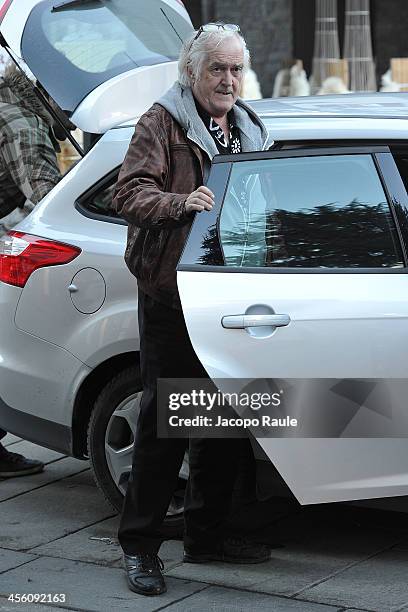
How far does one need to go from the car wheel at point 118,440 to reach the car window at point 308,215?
0.82 metres

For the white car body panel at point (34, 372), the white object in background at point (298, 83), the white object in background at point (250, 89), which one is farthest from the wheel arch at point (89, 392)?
the white object in background at point (298, 83)

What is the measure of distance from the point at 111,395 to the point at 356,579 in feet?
3.67

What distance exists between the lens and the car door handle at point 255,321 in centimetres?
396

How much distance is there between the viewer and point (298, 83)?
13.4 m

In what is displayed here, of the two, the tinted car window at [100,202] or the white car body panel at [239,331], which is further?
the tinted car window at [100,202]

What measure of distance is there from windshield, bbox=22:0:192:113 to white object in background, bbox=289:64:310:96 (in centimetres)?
738

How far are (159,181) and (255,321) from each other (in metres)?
0.52

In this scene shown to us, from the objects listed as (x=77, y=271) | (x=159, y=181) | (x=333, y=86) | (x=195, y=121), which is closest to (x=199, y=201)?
(x=159, y=181)

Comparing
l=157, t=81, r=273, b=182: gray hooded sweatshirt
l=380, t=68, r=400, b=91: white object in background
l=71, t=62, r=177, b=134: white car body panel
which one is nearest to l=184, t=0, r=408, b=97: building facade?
l=380, t=68, r=400, b=91: white object in background

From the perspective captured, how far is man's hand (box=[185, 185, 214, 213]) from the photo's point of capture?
3.74m

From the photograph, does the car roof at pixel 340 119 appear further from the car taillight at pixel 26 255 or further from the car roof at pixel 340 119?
the car taillight at pixel 26 255

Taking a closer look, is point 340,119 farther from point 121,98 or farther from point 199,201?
point 121,98

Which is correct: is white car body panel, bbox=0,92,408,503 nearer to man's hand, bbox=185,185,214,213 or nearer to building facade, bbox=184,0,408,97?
man's hand, bbox=185,185,214,213

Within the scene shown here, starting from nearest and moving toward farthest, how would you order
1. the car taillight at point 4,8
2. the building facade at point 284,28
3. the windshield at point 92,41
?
the windshield at point 92,41 < the car taillight at point 4,8 < the building facade at point 284,28
